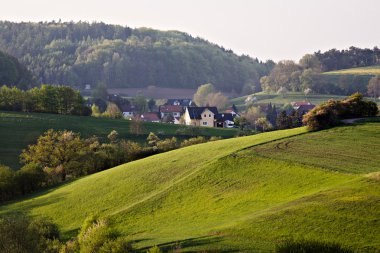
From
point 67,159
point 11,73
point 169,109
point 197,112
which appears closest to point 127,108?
point 169,109

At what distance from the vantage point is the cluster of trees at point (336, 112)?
57312 mm

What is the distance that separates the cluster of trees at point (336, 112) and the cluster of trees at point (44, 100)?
6704 cm

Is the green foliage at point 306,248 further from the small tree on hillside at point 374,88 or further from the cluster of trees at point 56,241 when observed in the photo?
the small tree on hillside at point 374,88

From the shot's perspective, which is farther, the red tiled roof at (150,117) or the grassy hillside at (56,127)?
the red tiled roof at (150,117)

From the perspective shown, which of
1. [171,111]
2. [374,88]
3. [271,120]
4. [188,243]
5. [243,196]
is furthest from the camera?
[374,88]

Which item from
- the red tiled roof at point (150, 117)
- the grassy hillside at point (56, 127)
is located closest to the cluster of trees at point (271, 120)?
the grassy hillside at point (56, 127)

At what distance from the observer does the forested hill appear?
158000 millimetres

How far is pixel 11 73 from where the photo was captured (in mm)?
160375

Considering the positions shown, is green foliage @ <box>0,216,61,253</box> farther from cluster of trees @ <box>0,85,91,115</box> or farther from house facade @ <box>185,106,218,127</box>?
house facade @ <box>185,106,218,127</box>

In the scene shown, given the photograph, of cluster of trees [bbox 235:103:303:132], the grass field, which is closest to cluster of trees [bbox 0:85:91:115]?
cluster of trees [bbox 235:103:303:132]

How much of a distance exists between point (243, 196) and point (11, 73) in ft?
435

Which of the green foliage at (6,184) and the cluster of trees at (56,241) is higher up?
the cluster of trees at (56,241)

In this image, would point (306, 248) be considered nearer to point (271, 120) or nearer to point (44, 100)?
point (44, 100)

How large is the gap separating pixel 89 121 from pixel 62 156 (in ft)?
143
